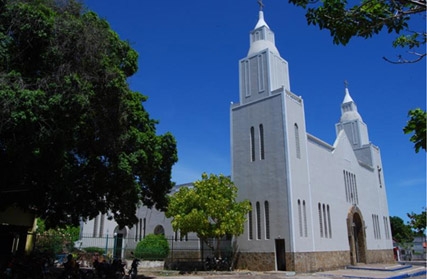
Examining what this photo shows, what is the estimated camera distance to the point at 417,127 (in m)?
5.12

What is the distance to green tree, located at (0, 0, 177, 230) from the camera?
452 inches

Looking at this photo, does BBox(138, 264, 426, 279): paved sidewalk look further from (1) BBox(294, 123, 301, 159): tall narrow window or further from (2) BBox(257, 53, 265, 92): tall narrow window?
(2) BBox(257, 53, 265, 92): tall narrow window

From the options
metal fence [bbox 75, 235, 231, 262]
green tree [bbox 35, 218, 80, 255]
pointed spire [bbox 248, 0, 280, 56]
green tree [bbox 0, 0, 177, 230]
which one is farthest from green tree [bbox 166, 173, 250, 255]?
pointed spire [bbox 248, 0, 280, 56]

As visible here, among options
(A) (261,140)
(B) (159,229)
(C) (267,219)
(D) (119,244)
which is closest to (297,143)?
(A) (261,140)

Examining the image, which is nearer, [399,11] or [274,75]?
[399,11]

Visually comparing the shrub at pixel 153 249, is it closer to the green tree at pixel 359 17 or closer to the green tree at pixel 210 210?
the green tree at pixel 210 210

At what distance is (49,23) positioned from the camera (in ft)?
39.2

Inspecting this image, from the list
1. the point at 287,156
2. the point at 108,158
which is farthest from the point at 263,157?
the point at 108,158

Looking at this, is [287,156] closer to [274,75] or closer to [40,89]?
[274,75]

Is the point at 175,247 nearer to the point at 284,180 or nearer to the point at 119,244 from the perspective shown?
the point at 119,244

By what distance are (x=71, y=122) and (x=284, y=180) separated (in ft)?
51.0

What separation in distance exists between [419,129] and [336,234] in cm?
2531

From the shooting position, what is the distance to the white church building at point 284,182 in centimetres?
2388

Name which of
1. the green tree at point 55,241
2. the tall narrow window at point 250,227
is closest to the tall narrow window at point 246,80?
the tall narrow window at point 250,227
